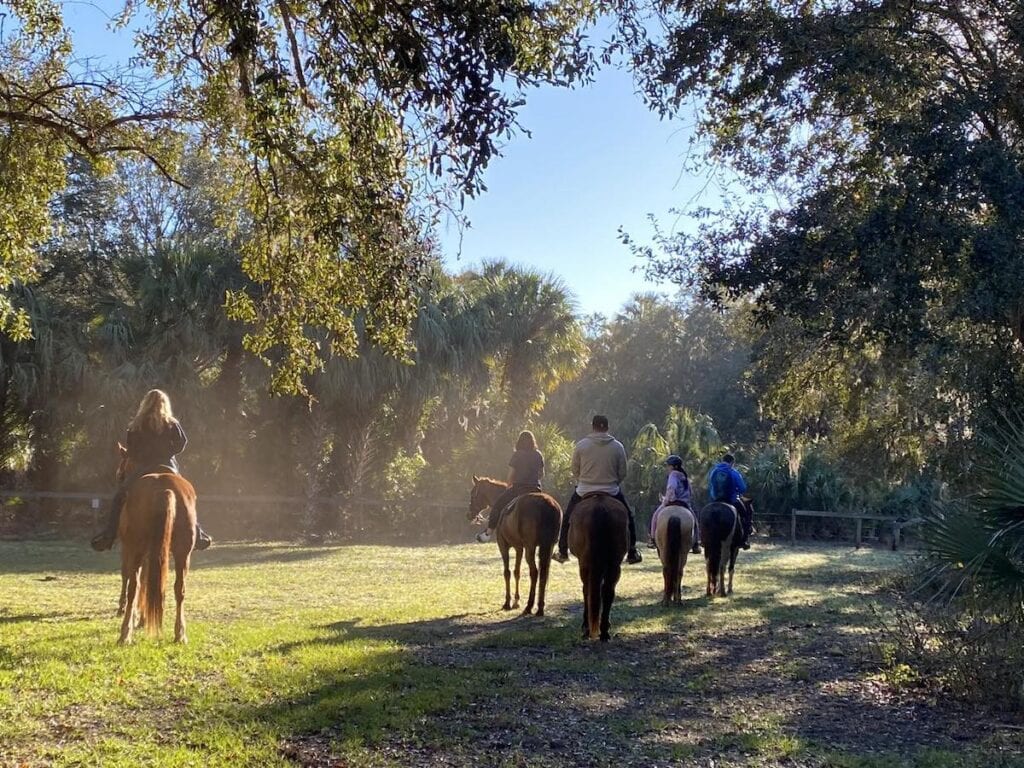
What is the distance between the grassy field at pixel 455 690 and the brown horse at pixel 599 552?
15.3 inches

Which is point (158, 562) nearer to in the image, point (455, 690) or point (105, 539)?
point (105, 539)

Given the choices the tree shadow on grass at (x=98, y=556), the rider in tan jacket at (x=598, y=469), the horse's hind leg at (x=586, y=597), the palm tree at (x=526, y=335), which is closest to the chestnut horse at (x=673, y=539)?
the rider in tan jacket at (x=598, y=469)

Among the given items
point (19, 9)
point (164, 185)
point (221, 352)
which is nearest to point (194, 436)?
point (221, 352)

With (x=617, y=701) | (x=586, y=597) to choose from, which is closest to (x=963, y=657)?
(x=617, y=701)

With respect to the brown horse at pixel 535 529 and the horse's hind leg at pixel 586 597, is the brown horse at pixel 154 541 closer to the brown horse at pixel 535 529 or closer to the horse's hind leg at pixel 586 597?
the horse's hind leg at pixel 586 597

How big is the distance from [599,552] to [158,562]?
4.08m

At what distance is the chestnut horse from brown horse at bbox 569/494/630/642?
289cm

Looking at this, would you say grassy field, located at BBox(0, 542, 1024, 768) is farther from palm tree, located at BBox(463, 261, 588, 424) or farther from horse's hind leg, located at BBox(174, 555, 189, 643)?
palm tree, located at BBox(463, 261, 588, 424)

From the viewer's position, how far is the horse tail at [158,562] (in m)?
7.91

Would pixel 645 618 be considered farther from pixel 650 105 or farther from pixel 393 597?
pixel 650 105

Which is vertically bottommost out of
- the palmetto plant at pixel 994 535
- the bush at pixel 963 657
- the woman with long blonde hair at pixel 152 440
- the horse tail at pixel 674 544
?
the bush at pixel 963 657

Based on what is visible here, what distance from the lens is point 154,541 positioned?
801 cm

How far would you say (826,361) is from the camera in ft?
42.8

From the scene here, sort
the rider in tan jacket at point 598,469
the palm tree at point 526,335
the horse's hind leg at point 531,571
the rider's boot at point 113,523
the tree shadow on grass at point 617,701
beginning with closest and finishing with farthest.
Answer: the tree shadow on grass at point 617,701
the rider's boot at point 113,523
the rider in tan jacket at point 598,469
the horse's hind leg at point 531,571
the palm tree at point 526,335
